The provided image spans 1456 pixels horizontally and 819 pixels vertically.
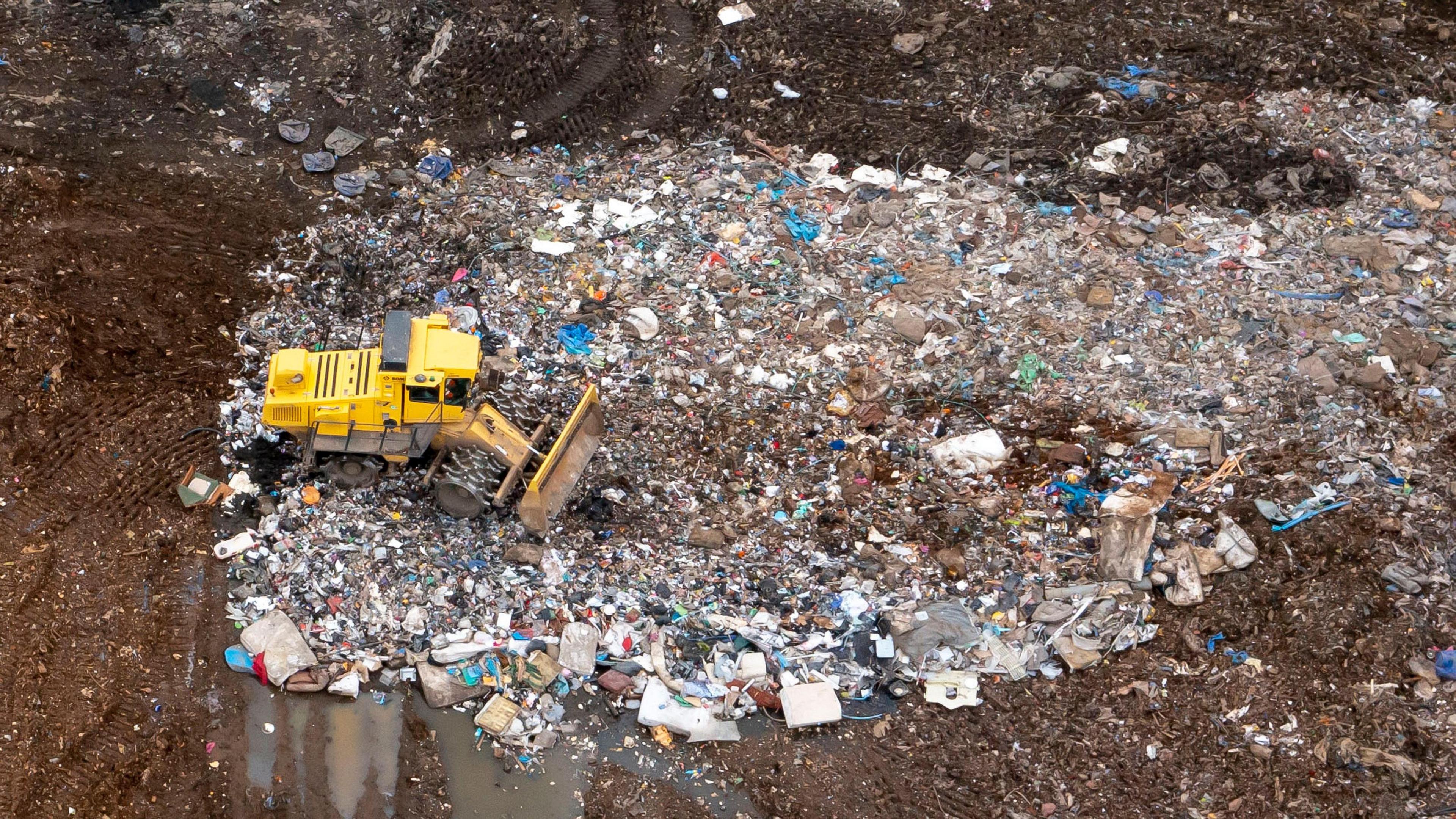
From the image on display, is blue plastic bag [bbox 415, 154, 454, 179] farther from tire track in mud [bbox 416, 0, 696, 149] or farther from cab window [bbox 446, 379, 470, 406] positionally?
cab window [bbox 446, 379, 470, 406]

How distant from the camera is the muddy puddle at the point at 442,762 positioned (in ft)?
19.7

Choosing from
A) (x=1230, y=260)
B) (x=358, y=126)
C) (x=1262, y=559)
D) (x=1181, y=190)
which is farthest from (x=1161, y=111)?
(x=358, y=126)

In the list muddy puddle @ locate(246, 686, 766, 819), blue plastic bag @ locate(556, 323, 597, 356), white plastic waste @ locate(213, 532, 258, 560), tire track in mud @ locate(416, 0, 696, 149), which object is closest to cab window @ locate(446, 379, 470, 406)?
blue plastic bag @ locate(556, 323, 597, 356)

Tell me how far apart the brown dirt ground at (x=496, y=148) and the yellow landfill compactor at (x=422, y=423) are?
1.15 meters

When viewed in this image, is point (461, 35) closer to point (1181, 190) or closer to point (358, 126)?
point (358, 126)

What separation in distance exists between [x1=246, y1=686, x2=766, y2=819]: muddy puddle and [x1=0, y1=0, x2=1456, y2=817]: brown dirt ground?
0.15 metres

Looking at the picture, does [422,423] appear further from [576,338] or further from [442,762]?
[442,762]

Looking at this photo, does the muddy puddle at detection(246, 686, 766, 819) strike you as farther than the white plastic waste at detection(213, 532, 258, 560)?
No

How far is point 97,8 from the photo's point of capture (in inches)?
415

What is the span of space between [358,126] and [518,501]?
517cm

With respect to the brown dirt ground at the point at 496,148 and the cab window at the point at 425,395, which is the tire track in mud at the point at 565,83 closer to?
the brown dirt ground at the point at 496,148

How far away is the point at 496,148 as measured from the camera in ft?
32.4

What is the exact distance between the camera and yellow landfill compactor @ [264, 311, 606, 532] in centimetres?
664

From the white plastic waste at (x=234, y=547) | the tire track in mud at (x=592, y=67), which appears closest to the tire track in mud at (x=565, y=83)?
Answer: the tire track in mud at (x=592, y=67)
